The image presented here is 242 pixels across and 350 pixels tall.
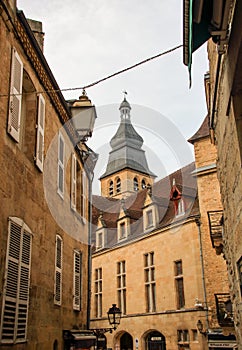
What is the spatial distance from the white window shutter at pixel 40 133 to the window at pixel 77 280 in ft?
11.3

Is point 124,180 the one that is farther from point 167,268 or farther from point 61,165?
point 61,165

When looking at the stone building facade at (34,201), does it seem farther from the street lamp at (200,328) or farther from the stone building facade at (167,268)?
the street lamp at (200,328)

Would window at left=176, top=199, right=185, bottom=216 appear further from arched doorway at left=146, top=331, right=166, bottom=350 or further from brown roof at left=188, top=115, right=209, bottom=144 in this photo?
arched doorway at left=146, top=331, right=166, bottom=350

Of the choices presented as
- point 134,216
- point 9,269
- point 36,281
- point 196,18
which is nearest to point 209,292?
point 134,216

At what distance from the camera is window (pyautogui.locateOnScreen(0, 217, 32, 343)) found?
535cm

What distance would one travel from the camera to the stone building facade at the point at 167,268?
55.7ft

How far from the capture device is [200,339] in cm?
1662

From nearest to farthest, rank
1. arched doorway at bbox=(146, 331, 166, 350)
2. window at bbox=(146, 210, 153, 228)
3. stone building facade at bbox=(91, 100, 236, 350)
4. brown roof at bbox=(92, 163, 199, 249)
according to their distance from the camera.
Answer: stone building facade at bbox=(91, 100, 236, 350) → arched doorway at bbox=(146, 331, 166, 350) → brown roof at bbox=(92, 163, 199, 249) → window at bbox=(146, 210, 153, 228)

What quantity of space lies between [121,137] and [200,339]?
116 ft

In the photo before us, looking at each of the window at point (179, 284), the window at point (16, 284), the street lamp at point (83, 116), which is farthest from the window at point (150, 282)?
the window at point (16, 284)

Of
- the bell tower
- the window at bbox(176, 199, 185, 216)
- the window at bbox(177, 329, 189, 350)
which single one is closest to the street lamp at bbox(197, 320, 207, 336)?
the window at bbox(177, 329, 189, 350)

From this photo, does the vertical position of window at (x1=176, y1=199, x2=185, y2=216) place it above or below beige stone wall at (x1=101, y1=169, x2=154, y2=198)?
below

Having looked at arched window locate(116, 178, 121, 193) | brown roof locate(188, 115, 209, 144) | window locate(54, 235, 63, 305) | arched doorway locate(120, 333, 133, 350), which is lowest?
arched doorway locate(120, 333, 133, 350)

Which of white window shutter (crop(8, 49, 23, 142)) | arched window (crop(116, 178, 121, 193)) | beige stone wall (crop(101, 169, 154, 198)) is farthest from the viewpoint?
arched window (crop(116, 178, 121, 193))
